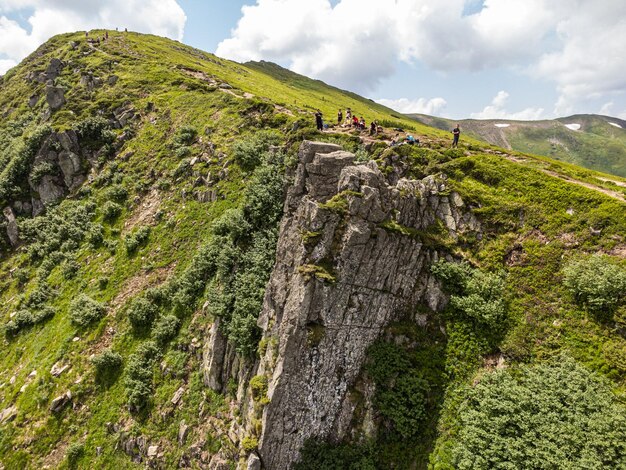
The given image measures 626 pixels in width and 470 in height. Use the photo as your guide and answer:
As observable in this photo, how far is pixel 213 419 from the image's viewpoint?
1036 inches

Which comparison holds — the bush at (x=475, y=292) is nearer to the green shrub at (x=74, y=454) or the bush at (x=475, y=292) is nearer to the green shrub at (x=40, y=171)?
the green shrub at (x=74, y=454)

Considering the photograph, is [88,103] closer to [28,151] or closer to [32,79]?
[28,151]

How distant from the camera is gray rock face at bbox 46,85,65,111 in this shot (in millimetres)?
63719

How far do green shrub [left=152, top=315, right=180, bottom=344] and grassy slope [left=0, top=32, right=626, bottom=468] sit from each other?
1169 mm

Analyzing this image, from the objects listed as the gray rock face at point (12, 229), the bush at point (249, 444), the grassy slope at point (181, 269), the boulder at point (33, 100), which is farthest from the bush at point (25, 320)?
the boulder at point (33, 100)

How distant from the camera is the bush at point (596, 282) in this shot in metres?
20.4

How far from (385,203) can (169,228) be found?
94.6 ft

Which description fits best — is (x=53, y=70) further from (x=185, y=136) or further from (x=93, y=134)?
(x=185, y=136)

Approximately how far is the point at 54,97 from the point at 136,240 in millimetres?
47739

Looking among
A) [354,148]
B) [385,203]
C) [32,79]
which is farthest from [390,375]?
[32,79]

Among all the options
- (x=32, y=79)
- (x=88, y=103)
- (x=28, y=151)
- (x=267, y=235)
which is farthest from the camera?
(x=32, y=79)

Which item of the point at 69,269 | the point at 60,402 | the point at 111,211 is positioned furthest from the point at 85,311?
the point at 111,211

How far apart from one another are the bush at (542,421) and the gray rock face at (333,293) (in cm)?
702

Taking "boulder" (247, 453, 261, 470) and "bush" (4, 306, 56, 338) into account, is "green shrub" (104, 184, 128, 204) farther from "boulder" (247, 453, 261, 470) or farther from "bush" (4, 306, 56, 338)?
"boulder" (247, 453, 261, 470)
